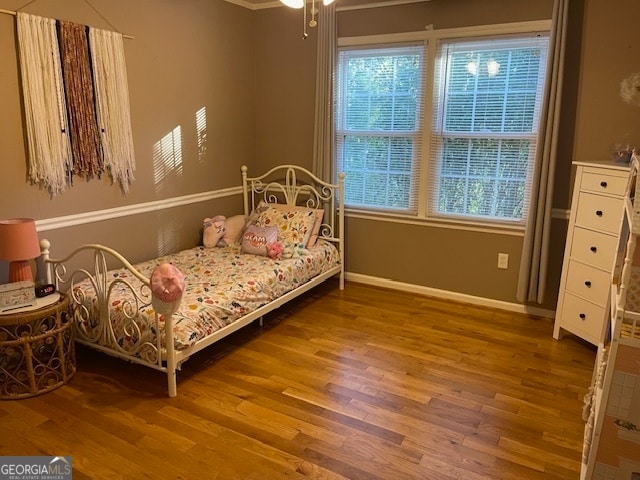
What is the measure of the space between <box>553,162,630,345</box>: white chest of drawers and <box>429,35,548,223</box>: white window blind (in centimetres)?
55

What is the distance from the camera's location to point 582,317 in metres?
3.07

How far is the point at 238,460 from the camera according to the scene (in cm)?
206

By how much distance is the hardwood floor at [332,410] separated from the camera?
2.05 m

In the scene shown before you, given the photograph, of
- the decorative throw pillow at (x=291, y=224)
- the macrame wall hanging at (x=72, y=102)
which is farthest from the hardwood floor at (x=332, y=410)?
the macrame wall hanging at (x=72, y=102)

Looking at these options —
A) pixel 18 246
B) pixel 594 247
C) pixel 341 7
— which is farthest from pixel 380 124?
pixel 18 246

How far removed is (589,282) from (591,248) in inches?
8.7

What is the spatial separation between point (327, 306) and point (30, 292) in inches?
83.8

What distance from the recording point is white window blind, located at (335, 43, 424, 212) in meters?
3.88

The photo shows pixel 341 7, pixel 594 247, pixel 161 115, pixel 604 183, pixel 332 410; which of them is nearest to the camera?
pixel 332 410

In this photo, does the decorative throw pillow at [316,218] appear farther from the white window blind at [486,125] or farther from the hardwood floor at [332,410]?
the white window blind at [486,125]

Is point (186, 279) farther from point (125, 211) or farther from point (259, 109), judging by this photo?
point (259, 109)

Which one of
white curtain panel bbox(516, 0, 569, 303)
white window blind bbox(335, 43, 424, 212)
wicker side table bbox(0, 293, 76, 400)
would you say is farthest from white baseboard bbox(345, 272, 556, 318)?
wicker side table bbox(0, 293, 76, 400)

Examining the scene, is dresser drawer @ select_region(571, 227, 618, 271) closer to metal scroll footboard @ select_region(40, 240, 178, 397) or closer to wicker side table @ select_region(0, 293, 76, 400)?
metal scroll footboard @ select_region(40, 240, 178, 397)

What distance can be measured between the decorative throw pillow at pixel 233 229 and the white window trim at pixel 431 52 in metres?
1.10
